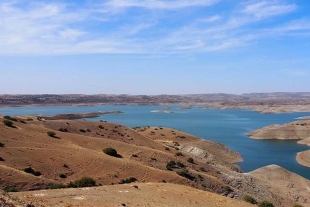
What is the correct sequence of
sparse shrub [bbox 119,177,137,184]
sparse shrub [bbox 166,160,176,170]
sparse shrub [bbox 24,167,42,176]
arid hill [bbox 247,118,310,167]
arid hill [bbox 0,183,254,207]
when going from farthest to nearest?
arid hill [bbox 247,118,310,167] → sparse shrub [bbox 166,160,176,170] → sparse shrub [bbox 119,177,137,184] → sparse shrub [bbox 24,167,42,176] → arid hill [bbox 0,183,254,207]

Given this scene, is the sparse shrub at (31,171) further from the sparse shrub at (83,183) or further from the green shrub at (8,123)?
the green shrub at (8,123)

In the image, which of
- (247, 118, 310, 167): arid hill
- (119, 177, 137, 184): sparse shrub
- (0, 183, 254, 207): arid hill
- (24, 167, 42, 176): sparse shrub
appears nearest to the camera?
(0, 183, 254, 207): arid hill

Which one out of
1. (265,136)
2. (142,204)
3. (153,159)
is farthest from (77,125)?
(265,136)

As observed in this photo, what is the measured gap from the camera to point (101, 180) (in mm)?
33719

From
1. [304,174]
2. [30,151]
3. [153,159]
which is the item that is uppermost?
[30,151]

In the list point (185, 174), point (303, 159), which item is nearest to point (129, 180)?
point (185, 174)

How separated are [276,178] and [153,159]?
22.1 metres

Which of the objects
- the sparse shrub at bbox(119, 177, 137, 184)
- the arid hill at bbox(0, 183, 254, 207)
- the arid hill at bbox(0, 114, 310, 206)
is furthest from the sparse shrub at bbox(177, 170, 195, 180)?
the arid hill at bbox(0, 183, 254, 207)

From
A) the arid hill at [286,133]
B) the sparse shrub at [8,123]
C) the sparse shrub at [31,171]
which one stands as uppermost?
the sparse shrub at [8,123]

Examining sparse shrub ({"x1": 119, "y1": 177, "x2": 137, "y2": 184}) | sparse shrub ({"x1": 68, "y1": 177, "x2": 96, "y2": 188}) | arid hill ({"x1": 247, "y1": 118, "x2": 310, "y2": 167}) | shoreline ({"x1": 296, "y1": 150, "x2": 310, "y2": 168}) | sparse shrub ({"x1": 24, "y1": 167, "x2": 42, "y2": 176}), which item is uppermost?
sparse shrub ({"x1": 24, "y1": 167, "x2": 42, "y2": 176})

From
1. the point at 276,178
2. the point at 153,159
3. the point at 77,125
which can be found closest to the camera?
the point at 153,159

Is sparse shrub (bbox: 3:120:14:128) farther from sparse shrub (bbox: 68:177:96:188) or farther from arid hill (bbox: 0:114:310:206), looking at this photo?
sparse shrub (bbox: 68:177:96:188)

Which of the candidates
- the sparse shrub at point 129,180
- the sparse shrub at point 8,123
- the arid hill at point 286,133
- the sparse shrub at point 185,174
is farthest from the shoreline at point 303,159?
the sparse shrub at point 8,123

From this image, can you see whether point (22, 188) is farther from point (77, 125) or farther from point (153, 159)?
point (77, 125)
